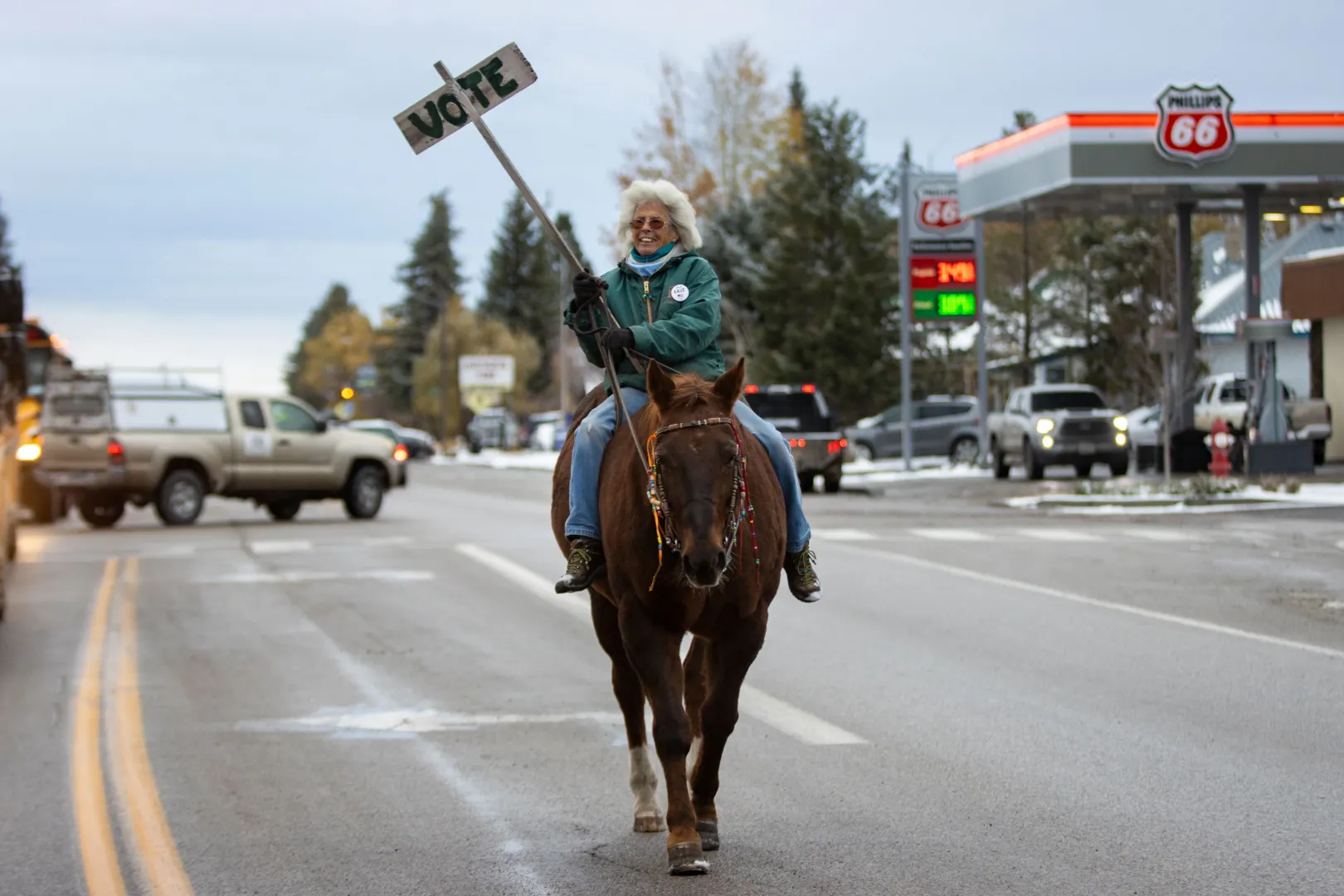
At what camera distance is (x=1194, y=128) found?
3516 centimetres

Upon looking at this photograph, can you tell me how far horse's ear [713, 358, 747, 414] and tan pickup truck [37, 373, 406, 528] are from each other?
2174 centimetres

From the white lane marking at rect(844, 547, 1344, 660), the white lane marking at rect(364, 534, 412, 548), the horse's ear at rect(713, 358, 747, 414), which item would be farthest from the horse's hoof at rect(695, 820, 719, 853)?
the white lane marking at rect(364, 534, 412, 548)

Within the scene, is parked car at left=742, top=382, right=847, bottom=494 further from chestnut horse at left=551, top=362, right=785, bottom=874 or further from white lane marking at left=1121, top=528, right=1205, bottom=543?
chestnut horse at left=551, top=362, right=785, bottom=874

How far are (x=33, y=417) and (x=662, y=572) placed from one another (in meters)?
22.4

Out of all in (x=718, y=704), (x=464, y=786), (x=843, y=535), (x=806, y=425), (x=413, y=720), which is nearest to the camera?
(x=718, y=704)

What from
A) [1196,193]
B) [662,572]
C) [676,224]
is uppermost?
[1196,193]

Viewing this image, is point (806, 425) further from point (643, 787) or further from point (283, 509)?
point (643, 787)

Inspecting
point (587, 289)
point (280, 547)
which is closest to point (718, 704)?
point (587, 289)

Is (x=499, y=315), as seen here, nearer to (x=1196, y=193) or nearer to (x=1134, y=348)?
(x=1134, y=348)

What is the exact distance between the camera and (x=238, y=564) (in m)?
19.5

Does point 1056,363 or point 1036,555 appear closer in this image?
point 1036,555

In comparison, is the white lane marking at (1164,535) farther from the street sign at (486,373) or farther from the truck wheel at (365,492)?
the street sign at (486,373)

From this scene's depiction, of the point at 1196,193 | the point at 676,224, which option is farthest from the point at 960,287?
the point at 676,224

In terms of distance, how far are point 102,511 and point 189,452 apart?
224cm
